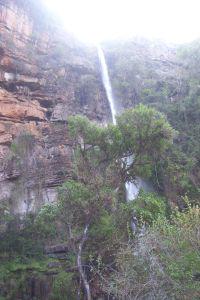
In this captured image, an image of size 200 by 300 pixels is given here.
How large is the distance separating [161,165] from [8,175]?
938 cm

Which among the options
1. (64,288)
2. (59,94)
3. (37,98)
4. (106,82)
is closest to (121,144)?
(64,288)

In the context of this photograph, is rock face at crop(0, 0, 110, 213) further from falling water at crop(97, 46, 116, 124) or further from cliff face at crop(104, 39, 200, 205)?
cliff face at crop(104, 39, 200, 205)

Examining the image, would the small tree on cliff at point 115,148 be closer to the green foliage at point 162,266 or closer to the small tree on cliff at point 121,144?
the small tree on cliff at point 121,144

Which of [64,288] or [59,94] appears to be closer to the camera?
[64,288]

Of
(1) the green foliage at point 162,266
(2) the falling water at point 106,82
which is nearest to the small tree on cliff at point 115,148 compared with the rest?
(1) the green foliage at point 162,266

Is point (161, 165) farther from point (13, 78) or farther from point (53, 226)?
point (13, 78)

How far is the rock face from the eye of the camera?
2531cm

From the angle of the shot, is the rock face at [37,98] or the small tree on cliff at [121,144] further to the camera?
the rock face at [37,98]

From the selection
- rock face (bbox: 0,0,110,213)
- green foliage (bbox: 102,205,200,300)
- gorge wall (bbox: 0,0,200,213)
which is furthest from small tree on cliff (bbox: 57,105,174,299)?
green foliage (bbox: 102,205,200,300)

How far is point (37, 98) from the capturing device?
3156cm

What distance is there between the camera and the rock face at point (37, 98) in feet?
83.0

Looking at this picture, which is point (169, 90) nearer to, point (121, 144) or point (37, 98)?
point (37, 98)

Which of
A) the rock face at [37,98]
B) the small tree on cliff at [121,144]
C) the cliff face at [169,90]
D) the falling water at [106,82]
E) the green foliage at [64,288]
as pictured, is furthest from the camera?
the falling water at [106,82]

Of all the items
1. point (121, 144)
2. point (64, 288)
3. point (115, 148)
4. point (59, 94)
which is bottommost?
point (64, 288)
